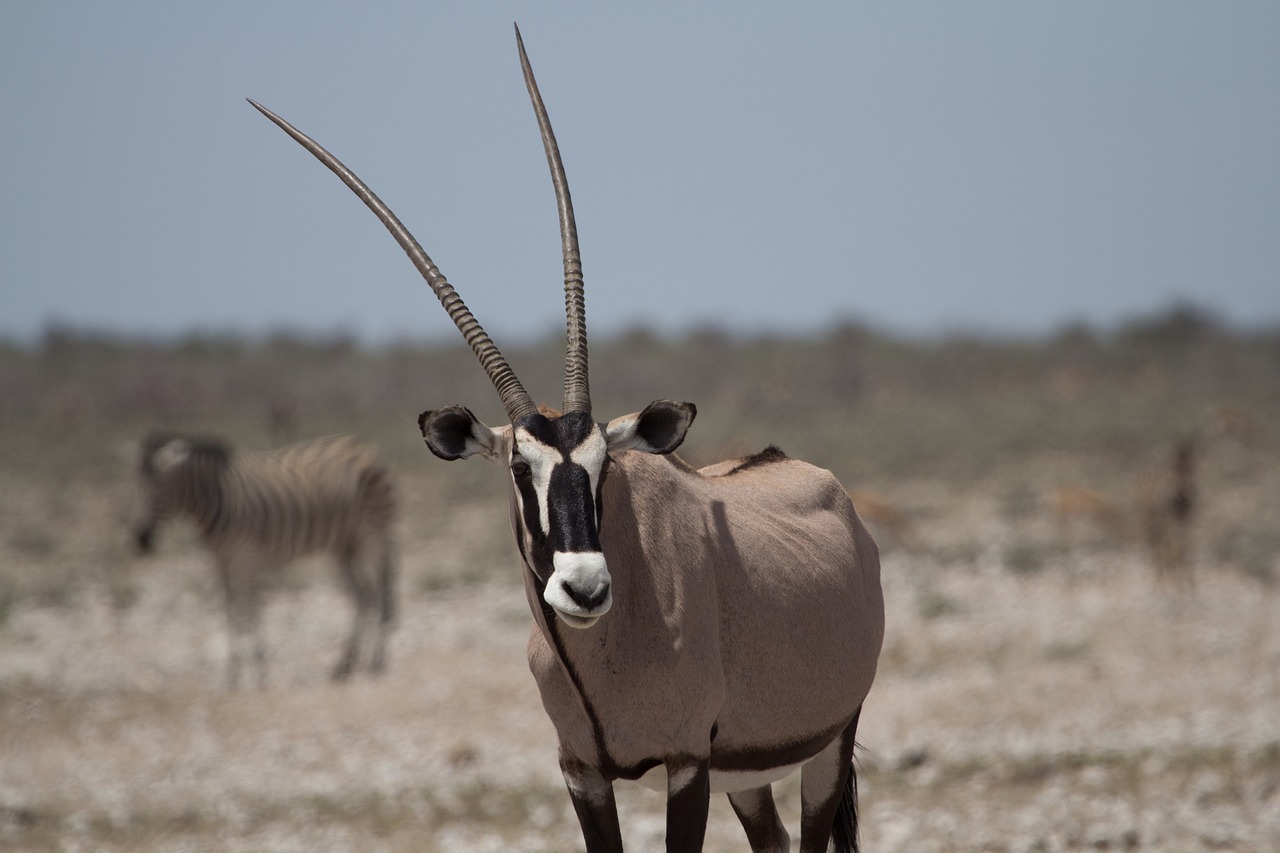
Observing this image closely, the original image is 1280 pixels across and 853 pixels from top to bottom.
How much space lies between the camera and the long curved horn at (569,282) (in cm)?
392

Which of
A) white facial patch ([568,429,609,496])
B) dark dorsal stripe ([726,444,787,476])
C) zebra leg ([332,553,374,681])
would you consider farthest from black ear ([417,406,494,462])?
zebra leg ([332,553,374,681])

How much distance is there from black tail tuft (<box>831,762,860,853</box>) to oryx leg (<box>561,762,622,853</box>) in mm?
1373

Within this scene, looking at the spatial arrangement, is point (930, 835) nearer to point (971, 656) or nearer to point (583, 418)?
point (583, 418)

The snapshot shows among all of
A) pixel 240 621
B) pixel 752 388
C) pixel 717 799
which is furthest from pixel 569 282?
pixel 752 388

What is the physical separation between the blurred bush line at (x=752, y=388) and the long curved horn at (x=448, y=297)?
31.0 feet

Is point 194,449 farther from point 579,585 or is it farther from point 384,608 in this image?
point 579,585

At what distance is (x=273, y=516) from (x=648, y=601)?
10.4m

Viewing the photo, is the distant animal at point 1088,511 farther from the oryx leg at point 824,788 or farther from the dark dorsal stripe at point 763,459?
the oryx leg at point 824,788

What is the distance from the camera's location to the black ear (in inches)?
148

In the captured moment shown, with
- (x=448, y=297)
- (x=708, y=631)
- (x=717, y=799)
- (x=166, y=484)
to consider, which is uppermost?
(x=448, y=297)

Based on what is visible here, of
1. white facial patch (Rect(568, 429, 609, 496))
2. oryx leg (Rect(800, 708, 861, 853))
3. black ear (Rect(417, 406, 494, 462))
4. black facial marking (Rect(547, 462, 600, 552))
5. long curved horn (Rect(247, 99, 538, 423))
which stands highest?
long curved horn (Rect(247, 99, 538, 423))

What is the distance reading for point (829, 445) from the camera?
23828mm

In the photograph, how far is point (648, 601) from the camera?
3984mm

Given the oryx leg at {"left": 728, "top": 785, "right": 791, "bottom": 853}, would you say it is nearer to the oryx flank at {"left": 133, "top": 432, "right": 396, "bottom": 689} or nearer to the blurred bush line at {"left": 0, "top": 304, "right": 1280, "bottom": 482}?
the oryx flank at {"left": 133, "top": 432, "right": 396, "bottom": 689}
